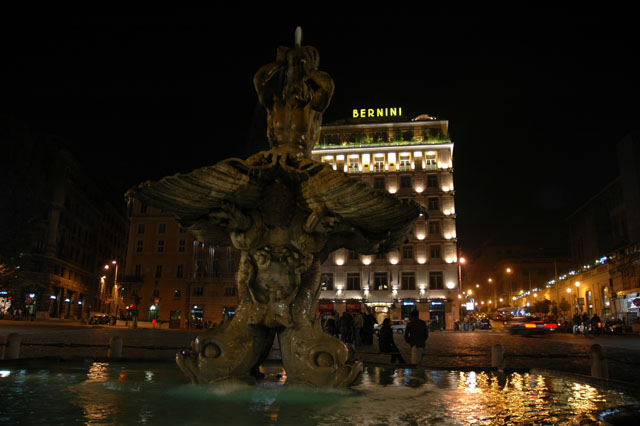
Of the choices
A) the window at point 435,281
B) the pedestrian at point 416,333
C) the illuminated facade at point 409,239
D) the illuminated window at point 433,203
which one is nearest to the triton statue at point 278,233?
the pedestrian at point 416,333

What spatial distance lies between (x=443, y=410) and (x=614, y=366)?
9260 mm

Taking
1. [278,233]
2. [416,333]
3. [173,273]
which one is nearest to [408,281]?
[173,273]

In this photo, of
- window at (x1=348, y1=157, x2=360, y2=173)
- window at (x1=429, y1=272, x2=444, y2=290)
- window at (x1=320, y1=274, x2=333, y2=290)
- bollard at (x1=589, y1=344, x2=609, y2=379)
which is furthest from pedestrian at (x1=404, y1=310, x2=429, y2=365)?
window at (x1=348, y1=157, x2=360, y2=173)

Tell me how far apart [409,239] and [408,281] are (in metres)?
5.51

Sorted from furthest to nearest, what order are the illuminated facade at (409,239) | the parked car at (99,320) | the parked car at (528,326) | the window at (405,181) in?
the window at (405,181)
the illuminated facade at (409,239)
the parked car at (99,320)
the parked car at (528,326)

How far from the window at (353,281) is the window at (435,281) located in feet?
28.3

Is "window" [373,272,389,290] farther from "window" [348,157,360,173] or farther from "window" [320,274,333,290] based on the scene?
"window" [348,157,360,173]

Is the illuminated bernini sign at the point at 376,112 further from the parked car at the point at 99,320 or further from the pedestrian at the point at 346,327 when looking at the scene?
the pedestrian at the point at 346,327

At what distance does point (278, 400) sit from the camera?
17.0 ft

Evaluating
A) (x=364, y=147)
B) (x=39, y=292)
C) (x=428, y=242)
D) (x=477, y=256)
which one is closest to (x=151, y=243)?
(x=39, y=292)

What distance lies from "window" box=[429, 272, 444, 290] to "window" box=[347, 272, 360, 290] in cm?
863

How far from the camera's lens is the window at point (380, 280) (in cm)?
5822

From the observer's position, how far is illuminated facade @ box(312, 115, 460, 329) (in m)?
57.3

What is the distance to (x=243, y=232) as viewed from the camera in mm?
6746
